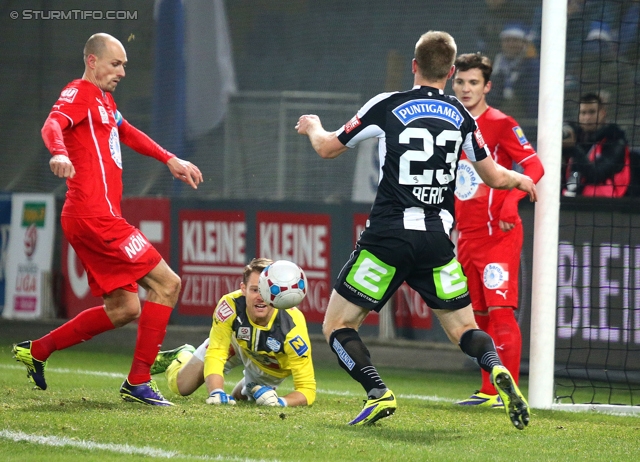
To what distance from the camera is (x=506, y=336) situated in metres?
6.66

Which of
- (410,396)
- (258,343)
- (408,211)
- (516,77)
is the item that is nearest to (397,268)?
(408,211)

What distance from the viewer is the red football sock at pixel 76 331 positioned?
6227 millimetres

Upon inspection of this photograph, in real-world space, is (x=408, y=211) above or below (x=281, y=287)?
above

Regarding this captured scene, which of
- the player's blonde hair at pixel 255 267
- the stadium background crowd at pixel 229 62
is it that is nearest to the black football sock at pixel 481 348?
the player's blonde hair at pixel 255 267

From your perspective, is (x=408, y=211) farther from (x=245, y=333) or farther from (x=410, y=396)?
(x=410, y=396)

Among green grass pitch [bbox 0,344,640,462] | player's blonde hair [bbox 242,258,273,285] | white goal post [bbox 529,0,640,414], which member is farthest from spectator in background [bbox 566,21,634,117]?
player's blonde hair [bbox 242,258,273,285]

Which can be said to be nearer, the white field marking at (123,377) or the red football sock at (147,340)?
the red football sock at (147,340)

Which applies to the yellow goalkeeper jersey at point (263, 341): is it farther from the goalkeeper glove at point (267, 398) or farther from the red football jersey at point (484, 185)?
the red football jersey at point (484, 185)

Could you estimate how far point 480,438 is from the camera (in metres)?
5.16

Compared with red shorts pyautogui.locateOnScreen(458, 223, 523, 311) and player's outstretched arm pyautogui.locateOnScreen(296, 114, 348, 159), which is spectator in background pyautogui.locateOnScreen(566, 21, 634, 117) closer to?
red shorts pyautogui.locateOnScreen(458, 223, 523, 311)

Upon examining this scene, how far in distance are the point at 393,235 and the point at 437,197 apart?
0.30 m

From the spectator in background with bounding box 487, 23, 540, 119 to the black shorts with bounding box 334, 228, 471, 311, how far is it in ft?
19.7

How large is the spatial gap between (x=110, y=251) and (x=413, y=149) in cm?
187

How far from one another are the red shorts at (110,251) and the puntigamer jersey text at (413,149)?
4.77 feet
